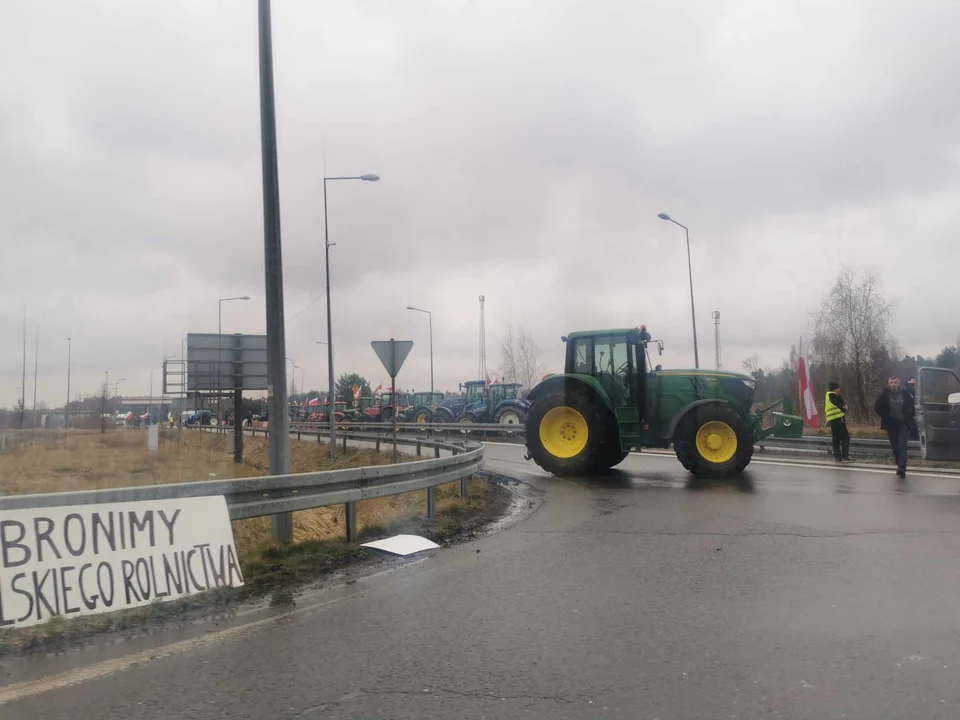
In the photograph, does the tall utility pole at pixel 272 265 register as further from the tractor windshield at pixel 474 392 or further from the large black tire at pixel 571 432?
the tractor windshield at pixel 474 392

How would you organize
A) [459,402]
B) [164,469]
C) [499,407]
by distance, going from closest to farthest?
[164,469] < [499,407] < [459,402]

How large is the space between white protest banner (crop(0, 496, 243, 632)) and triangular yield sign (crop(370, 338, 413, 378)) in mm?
8981

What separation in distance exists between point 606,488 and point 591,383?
6.79 feet

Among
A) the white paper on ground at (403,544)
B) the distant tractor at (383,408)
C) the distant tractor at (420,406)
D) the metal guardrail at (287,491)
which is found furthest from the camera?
the distant tractor at (383,408)

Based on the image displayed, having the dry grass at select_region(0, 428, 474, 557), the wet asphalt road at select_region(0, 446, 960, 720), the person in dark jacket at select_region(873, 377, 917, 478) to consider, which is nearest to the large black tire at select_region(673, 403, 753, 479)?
the person in dark jacket at select_region(873, 377, 917, 478)

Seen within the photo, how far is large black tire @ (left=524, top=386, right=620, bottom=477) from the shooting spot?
535 inches

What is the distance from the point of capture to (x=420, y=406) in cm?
4212

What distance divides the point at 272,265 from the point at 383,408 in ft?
124

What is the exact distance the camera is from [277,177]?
26.4 feet

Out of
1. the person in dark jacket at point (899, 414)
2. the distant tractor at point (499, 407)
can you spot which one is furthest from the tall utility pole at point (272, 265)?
the distant tractor at point (499, 407)

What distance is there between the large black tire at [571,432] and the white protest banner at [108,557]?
27.7ft

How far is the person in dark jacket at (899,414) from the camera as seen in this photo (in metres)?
12.8

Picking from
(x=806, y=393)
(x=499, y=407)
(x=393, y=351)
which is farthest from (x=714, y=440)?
(x=499, y=407)

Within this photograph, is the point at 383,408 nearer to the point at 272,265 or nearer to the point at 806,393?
the point at 806,393
